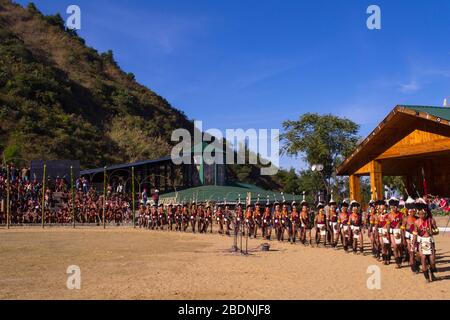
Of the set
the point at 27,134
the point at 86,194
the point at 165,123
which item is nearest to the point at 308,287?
the point at 86,194

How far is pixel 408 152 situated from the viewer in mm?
23406

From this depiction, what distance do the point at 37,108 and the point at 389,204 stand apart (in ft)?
189

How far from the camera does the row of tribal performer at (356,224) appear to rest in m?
12.1

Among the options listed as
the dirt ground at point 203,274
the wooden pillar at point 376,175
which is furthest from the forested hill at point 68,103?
the wooden pillar at point 376,175

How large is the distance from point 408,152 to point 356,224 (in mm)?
7793

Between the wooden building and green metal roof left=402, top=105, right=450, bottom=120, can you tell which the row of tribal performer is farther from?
green metal roof left=402, top=105, right=450, bottom=120

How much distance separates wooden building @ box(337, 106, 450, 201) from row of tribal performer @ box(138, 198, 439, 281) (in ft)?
13.1

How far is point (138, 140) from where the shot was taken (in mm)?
70438

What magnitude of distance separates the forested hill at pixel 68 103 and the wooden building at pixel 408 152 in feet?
122

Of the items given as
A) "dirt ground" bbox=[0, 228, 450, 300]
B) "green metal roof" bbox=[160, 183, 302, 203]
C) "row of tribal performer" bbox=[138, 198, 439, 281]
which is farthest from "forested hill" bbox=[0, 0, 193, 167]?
"dirt ground" bbox=[0, 228, 450, 300]

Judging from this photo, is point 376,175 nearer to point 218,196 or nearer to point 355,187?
point 355,187

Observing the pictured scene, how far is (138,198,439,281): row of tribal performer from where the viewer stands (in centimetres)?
1209

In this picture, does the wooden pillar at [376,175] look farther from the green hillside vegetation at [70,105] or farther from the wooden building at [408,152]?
the green hillside vegetation at [70,105]
